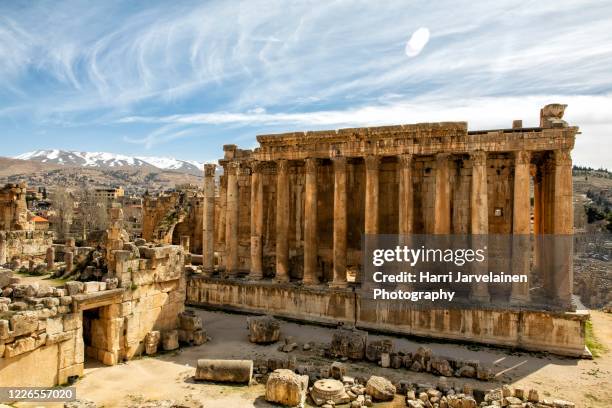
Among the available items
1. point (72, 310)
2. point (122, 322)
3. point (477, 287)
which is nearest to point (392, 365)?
point (477, 287)

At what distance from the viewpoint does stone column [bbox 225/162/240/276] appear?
77.6 feet

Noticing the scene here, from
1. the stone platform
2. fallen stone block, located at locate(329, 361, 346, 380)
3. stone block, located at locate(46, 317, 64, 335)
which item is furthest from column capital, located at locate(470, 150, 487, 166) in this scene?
stone block, located at locate(46, 317, 64, 335)

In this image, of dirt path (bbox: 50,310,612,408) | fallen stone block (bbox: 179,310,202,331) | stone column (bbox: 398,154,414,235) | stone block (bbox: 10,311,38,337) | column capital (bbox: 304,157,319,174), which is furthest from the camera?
column capital (bbox: 304,157,319,174)

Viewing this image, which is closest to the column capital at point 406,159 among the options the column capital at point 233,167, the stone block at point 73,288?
the column capital at point 233,167

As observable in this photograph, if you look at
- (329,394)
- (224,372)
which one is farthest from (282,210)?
(329,394)

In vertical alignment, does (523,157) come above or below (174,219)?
above

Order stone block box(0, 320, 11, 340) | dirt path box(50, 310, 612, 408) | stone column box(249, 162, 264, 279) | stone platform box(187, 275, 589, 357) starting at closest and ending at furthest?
stone block box(0, 320, 11, 340) < dirt path box(50, 310, 612, 408) < stone platform box(187, 275, 589, 357) < stone column box(249, 162, 264, 279)

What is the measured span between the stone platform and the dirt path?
588 millimetres

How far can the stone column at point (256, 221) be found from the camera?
22688 millimetres

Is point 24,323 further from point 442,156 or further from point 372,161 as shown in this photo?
point 442,156

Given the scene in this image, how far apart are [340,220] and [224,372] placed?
9.36m

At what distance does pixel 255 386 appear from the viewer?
44.6 feet

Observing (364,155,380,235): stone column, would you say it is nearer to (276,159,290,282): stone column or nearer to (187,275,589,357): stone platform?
(187,275,589,357): stone platform

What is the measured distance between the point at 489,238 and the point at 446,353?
20.4 feet
